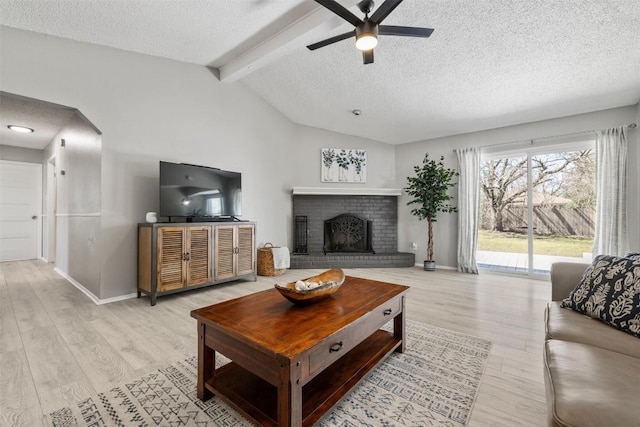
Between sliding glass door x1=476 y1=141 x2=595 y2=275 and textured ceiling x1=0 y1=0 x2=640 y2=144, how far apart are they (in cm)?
68

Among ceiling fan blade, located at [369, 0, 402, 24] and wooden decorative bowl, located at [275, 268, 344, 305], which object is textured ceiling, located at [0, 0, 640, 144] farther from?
wooden decorative bowl, located at [275, 268, 344, 305]

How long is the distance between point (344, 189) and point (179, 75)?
3.10 meters

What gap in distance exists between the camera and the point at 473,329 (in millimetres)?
2316

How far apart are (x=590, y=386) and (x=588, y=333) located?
0.57m

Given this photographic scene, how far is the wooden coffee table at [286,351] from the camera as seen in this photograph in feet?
3.50

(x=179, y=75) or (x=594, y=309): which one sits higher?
(x=179, y=75)

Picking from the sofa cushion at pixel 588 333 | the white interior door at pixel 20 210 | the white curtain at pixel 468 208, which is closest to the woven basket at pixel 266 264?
the white curtain at pixel 468 208

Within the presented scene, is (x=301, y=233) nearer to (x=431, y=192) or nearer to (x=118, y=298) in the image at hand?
(x=431, y=192)

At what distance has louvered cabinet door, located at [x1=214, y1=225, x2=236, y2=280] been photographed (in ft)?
11.3

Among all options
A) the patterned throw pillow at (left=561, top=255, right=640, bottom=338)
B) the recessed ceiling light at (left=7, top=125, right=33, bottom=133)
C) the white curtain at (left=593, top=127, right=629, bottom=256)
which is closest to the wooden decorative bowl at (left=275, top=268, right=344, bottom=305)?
the patterned throw pillow at (left=561, top=255, right=640, bottom=338)

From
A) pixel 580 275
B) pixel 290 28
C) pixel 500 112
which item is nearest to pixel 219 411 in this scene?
pixel 580 275

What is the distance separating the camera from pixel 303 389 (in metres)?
1.34

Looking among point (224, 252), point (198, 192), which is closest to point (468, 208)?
point (224, 252)

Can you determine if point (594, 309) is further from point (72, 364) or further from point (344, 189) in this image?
point (344, 189)
